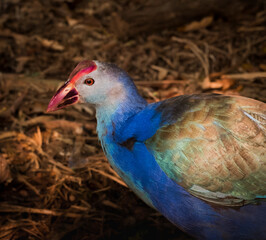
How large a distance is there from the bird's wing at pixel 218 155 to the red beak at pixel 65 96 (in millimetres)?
665

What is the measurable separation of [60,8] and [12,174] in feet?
10.2

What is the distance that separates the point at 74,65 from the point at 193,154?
2.81m

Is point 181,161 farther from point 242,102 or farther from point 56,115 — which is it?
point 56,115

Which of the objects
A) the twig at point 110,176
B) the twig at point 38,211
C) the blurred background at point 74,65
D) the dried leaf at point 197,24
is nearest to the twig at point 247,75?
the blurred background at point 74,65

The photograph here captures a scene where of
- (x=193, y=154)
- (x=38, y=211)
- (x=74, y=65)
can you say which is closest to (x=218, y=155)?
(x=193, y=154)

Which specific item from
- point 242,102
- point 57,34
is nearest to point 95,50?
point 57,34

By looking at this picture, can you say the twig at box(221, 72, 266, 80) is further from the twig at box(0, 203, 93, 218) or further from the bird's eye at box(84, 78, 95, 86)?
the twig at box(0, 203, 93, 218)

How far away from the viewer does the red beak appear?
8.52ft

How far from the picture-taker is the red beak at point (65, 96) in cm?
260

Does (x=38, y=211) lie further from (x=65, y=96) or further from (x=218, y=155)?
(x=218, y=155)

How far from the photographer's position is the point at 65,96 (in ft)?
8.56

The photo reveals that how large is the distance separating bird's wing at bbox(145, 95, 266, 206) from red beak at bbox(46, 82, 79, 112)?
665 millimetres

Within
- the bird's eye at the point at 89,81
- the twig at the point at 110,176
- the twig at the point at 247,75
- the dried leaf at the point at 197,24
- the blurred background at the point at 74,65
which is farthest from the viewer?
the dried leaf at the point at 197,24

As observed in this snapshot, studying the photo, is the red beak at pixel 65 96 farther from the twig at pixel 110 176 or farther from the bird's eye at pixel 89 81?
the twig at pixel 110 176
